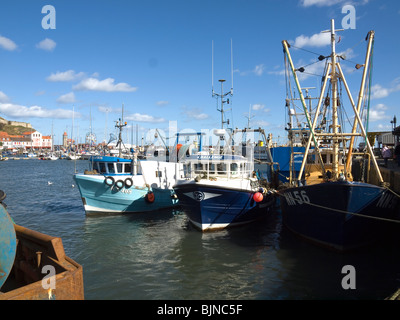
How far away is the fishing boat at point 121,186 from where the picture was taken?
19.7 m

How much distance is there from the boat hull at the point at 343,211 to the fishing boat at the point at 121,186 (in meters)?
11.2

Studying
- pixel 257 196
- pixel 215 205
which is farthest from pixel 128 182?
pixel 257 196

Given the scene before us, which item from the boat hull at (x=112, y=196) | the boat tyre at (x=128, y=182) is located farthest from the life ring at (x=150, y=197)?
the boat tyre at (x=128, y=182)

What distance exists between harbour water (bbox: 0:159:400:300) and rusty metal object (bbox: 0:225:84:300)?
2862mm

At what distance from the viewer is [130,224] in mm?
17906

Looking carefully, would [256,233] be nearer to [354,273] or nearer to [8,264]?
[354,273]

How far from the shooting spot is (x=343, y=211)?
11172 millimetres

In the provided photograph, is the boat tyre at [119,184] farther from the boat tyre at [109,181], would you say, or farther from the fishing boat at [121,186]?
the boat tyre at [109,181]

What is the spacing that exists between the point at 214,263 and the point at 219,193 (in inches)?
166

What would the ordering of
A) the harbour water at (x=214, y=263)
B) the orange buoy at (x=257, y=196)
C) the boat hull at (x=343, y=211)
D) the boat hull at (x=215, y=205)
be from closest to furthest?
the harbour water at (x=214, y=263) < the boat hull at (x=343, y=211) < the boat hull at (x=215, y=205) < the orange buoy at (x=257, y=196)

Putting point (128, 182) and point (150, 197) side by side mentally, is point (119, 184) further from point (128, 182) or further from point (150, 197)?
point (150, 197)

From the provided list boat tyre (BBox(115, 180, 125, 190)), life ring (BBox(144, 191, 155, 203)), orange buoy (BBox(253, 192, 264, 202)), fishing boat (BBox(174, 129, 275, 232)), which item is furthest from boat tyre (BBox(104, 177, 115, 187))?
orange buoy (BBox(253, 192, 264, 202))

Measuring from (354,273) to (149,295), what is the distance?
272 inches
